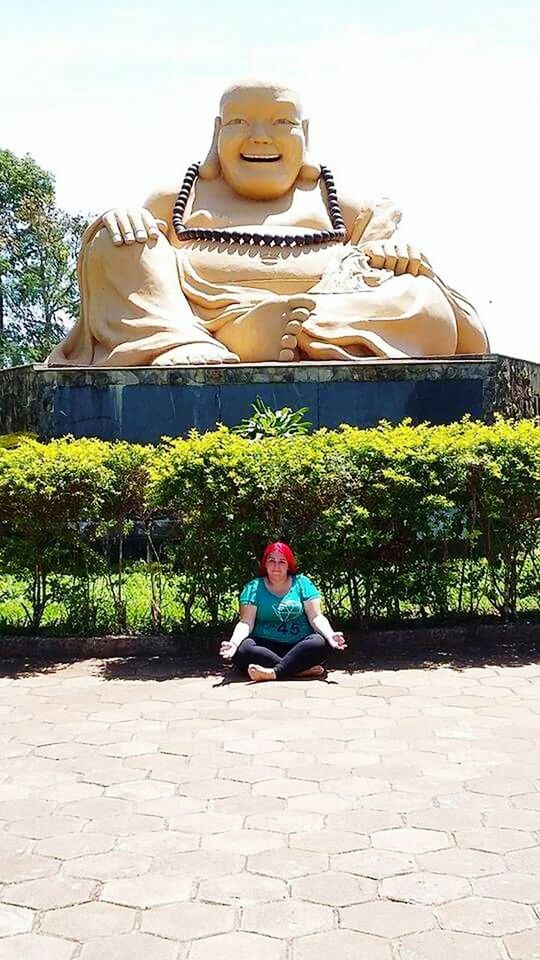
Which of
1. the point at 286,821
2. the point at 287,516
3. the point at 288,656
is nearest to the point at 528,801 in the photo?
the point at 286,821

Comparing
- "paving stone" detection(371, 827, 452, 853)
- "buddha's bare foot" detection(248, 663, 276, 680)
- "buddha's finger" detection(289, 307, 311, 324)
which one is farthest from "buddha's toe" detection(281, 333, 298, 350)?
"paving stone" detection(371, 827, 452, 853)

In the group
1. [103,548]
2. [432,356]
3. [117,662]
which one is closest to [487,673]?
[117,662]

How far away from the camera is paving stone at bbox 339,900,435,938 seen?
2.16 meters

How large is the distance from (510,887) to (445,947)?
0.32 m

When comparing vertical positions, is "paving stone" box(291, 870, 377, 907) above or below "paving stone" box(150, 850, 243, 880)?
above

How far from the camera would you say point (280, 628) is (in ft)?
14.8

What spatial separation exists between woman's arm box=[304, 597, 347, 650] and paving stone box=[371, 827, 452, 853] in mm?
1695

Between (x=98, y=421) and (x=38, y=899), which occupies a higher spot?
(x=98, y=421)

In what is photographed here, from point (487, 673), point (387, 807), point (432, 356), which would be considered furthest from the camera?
point (432, 356)

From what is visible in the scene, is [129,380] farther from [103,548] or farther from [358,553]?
[358,553]

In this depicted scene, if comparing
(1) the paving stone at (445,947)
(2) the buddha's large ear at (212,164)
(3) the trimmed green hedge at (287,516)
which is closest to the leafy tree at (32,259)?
(2) the buddha's large ear at (212,164)

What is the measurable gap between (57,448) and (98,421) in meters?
2.40

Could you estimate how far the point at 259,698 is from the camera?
13.5ft

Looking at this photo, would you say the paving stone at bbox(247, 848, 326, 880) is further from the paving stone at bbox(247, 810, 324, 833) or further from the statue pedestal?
the statue pedestal
